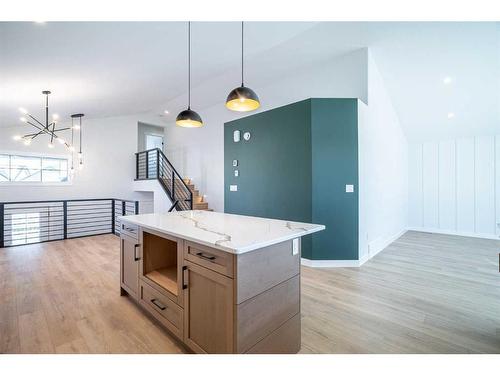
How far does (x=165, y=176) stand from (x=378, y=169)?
5681 millimetres

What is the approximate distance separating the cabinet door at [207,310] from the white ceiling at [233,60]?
8.73ft

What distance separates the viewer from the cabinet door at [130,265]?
2.34 meters

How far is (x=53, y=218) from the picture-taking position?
661 centimetres

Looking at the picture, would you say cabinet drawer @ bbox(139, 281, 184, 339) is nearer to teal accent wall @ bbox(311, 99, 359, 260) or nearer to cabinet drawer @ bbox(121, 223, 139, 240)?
cabinet drawer @ bbox(121, 223, 139, 240)

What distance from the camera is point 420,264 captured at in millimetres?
3783

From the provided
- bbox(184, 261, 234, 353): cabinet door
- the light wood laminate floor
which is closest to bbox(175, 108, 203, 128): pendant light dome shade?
bbox(184, 261, 234, 353): cabinet door

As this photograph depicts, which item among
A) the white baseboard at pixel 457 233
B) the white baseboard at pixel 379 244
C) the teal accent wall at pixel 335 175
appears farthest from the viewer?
the white baseboard at pixel 457 233

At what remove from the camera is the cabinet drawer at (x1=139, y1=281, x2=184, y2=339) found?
5.81 feet

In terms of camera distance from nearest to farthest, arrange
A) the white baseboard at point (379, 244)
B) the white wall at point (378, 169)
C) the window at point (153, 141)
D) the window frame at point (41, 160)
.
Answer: the white wall at point (378, 169) → the white baseboard at point (379, 244) → the window frame at point (41, 160) → the window at point (153, 141)

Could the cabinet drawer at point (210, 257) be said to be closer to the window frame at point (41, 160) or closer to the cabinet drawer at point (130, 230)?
the cabinet drawer at point (130, 230)

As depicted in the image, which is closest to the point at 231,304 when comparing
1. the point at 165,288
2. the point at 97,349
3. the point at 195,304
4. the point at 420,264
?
the point at 195,304

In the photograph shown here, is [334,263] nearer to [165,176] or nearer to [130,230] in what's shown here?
[130,230]

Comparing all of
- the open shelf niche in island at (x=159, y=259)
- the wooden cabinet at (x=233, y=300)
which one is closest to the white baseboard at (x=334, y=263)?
the wooden cabinet at (x=233, y=300)

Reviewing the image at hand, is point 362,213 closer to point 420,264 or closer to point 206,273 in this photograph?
point 420,264
